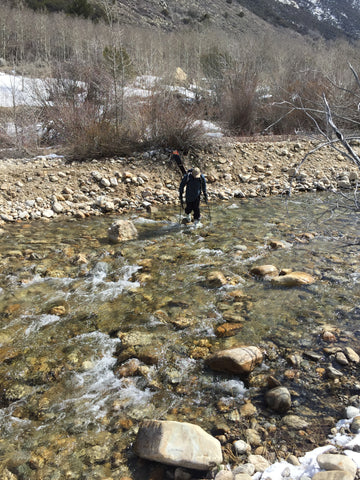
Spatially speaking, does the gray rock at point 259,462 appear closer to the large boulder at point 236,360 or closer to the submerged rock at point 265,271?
the large boulder at point 236,360

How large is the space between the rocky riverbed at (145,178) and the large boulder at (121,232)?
1.69m

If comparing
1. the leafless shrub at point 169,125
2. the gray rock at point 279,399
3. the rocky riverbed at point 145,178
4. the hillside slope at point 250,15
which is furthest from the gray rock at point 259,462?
the hillside slope at point 250,15

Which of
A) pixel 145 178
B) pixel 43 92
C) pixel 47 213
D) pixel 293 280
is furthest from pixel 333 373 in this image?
pixel 43 92

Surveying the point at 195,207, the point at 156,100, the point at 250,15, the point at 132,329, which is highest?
the point at 250,15

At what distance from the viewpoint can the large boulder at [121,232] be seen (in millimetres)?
6366

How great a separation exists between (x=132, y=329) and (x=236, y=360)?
127 cm

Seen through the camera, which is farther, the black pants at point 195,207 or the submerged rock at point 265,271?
the black pants at point 195,207

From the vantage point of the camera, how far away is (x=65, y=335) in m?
3.66

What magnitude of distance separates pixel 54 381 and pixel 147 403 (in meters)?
0.89

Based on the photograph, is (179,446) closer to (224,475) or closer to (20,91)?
(224,475)

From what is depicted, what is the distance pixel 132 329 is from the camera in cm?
378

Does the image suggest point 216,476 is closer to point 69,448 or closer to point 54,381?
point 69,448

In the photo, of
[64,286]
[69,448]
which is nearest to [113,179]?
[64,286]

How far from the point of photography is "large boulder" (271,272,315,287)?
15.4ft
